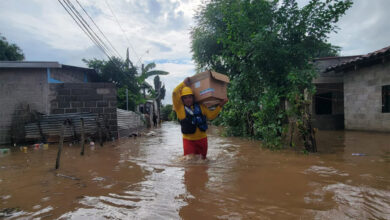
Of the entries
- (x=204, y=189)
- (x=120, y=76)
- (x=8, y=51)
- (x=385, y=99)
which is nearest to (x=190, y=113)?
(x=204, y=189)

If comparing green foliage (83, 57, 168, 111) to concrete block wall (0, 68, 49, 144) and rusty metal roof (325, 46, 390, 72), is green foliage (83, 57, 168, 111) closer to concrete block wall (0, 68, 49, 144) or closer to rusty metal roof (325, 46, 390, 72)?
concrete block wall (0, 68, 49, 144)

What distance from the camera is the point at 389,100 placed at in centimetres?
767

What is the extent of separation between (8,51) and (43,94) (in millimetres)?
13617

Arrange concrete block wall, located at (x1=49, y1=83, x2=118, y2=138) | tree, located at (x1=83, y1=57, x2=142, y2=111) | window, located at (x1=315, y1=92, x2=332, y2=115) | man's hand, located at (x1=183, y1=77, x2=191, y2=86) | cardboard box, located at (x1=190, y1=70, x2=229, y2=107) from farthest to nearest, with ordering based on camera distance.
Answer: tree, located at (x1=83, y1=57, x2=142, y2=111), window, located at (x1=315, y1=92, x2=332, y2=115), concrete block wall, located at (x1=49, y1=83, x2=118, y2=138), man's hand, located at (x1=183, y1=77, x2=191, y2=86), cardboard box, located at (x1=190, y1=70, x2=229, y2=107)

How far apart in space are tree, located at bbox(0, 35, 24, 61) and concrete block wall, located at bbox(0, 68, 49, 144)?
39.9 feet

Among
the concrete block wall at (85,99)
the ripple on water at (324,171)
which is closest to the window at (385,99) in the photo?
the ripple on water at (324,171)

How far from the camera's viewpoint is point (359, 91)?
856cm

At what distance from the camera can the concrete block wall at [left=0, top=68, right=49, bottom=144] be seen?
754 centimetres

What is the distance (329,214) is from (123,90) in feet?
44.7

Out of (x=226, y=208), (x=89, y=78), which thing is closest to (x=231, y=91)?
(x=226, y=208)

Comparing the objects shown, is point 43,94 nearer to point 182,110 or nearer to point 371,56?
point 182,110

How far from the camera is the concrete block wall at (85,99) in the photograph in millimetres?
7855

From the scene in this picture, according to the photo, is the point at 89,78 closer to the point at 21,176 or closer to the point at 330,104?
the point at 21,176

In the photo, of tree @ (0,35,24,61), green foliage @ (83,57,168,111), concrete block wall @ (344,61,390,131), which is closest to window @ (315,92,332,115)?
concrete block wall @ (344,61,390,131)
